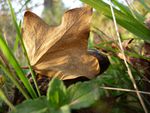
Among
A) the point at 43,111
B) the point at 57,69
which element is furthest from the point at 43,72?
the point at 43,111

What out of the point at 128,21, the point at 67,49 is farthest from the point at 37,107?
the point at 128,21

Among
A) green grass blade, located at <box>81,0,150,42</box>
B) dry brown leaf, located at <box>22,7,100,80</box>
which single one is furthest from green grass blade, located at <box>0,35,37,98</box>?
green grass blade, located at <box>81,0,150,42</box>

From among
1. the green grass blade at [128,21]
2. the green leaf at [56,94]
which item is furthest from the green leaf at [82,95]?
the green grass blade at [128,21]

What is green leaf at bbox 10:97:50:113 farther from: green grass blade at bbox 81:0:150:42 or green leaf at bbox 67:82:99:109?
green grass blade at bbox 81:0:150:42

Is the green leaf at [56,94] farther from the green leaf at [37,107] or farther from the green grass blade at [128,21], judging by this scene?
the green grass blade at [128,21]

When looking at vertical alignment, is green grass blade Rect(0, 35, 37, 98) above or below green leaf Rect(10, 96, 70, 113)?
above

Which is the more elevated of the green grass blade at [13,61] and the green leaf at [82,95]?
the green grass blade at [13,61]
